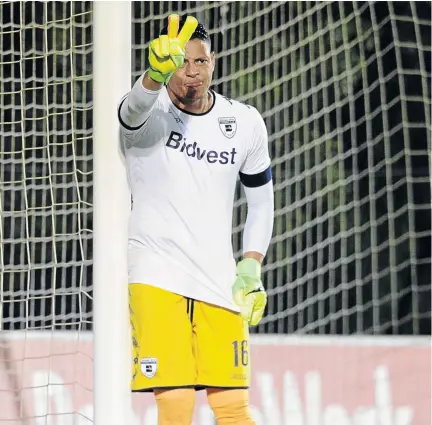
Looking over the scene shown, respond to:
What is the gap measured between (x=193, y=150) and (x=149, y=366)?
53cm

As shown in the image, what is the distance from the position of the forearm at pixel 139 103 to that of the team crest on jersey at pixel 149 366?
55 cm

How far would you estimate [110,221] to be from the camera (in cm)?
269

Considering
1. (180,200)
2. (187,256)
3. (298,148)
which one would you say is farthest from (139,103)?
(298,148)

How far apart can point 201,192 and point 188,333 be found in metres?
0.34

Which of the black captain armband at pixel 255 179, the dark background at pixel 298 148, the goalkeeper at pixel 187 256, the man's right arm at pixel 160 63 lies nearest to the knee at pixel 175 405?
the goalkeeper at pixel 187 256

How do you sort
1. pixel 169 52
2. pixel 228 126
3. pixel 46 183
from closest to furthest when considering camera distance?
pixel 169 52 < pixel 228 126 < pixel 46 183

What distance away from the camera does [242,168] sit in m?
2.77

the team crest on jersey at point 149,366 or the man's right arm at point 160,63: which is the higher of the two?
the man's right arm at point 160,63

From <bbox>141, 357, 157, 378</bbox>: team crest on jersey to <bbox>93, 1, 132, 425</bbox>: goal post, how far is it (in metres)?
0.07

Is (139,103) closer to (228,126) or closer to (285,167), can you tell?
(228,126)

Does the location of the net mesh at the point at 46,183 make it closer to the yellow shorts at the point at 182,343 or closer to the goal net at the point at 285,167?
the goal net at the point at 285,167

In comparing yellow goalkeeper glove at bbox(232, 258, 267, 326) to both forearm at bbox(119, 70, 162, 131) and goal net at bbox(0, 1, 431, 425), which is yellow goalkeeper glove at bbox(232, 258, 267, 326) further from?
goal net at bbox(0, 1, 431, 425)

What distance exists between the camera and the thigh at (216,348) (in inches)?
104

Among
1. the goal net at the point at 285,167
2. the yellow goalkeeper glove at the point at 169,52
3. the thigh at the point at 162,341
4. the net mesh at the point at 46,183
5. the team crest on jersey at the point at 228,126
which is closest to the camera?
the yellow goalkeeper glove at the point at 169,52
